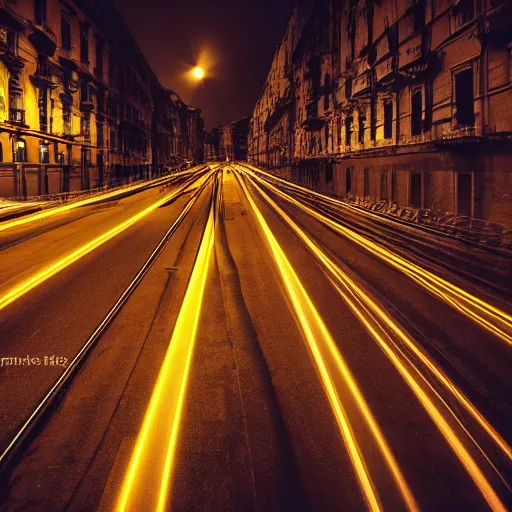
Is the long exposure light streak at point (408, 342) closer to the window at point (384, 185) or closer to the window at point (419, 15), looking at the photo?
the window at point (384, 185)

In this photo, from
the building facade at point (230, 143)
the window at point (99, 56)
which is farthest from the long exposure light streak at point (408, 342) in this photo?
the building facade at point (230, 143)

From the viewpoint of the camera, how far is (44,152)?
28.4 m

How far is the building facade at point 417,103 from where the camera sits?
15234mm

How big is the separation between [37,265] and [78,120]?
2744 centimetres

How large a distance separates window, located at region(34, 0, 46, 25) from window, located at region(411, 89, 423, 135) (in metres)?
23.0

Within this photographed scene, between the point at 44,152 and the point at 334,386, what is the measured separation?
93.3ft

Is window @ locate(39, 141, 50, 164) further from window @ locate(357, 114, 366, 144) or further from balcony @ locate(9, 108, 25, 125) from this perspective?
window @ locate(357, 114, 366, 144)

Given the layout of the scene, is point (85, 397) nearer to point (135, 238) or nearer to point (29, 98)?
point (135, 238)

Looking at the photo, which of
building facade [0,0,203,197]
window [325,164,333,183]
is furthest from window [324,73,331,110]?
building facade [0,0,203,197]

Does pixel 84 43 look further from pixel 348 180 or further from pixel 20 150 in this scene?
pixel 348 180

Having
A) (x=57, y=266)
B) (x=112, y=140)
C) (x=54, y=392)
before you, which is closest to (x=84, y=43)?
(x=112, y=140)

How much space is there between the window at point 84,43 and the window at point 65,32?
272 centimetres

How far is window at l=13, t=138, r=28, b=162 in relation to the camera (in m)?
24.8

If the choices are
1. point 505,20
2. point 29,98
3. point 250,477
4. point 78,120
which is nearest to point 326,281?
point 250,477
